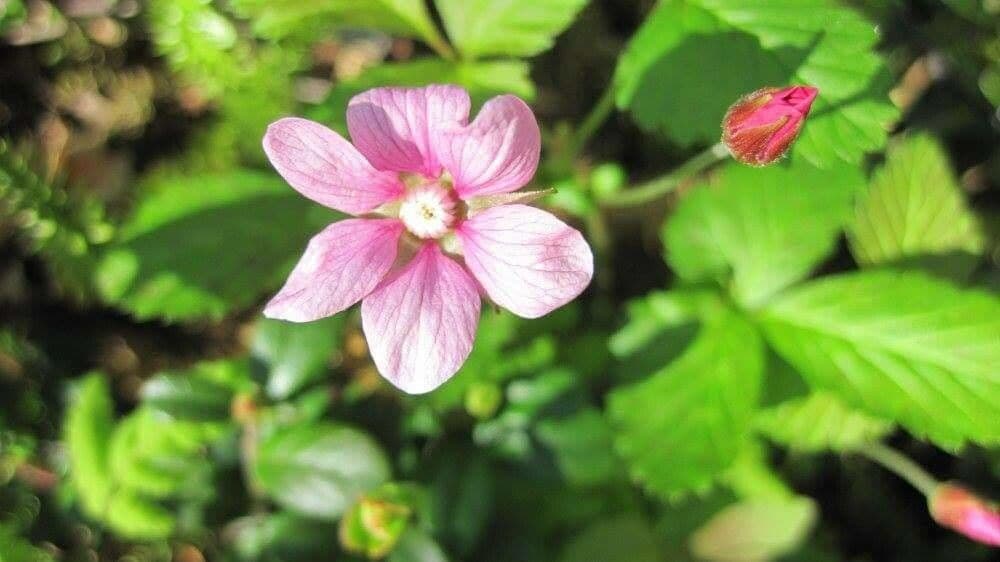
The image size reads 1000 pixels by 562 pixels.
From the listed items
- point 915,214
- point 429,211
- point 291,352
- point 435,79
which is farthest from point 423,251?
point 915,214

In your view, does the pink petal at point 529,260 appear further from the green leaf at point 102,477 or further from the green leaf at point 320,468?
the green leaf at point 102,477

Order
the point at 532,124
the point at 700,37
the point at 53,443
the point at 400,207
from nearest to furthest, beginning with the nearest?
the point at 532,124
the point at 400,207
the point at 700,37
the point at 53,443

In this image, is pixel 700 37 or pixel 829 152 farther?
pixel 700 37

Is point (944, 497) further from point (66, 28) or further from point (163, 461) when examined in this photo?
point (66, 28)

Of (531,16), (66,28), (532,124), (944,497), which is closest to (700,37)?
(531,16)

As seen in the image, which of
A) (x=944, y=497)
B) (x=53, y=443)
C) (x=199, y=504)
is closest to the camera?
(x=944, y=497)

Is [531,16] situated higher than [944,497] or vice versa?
[531,16]

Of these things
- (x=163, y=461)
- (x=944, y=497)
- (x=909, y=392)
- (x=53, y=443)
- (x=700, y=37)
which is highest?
(x=700, y=37)

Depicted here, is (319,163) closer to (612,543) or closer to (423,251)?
(423,251)
